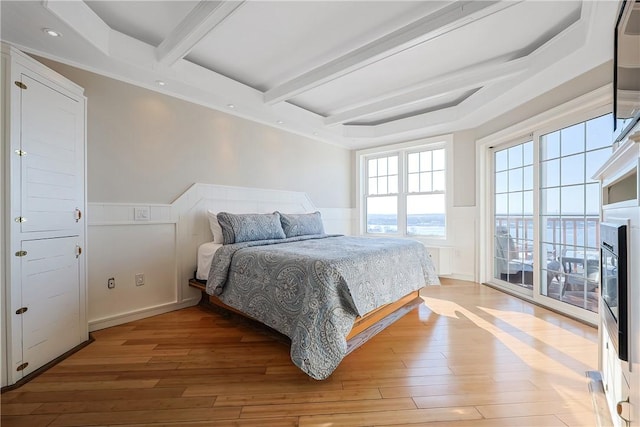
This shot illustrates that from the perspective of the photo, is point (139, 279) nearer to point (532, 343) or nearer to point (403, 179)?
point (532, 343)

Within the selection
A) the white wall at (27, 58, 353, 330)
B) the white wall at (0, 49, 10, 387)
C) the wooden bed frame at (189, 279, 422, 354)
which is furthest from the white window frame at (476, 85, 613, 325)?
the white wall at (0, 49, 10, 387)

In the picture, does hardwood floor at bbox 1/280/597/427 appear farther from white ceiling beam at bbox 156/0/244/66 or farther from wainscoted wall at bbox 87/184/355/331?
white ceiling beam at bbox 156/0/244/66

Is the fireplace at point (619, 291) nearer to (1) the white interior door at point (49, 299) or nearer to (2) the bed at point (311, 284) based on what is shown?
(2) the bed at point (311, 284)

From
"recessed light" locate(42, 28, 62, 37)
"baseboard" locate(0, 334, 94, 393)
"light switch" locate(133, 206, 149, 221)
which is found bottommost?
"baseboard" locate(0, 334, 94, 393)

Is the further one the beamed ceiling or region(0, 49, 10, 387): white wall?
the beamed ceiling

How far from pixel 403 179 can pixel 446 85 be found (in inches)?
79.1

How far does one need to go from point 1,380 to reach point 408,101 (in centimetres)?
409

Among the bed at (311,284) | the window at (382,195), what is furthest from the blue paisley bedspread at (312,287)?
the window at (382,195)

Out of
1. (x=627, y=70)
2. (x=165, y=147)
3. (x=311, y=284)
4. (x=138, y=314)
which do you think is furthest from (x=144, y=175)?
(x=627, y=70)

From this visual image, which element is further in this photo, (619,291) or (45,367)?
(45,367)

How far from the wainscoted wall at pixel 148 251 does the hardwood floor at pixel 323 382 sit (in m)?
0.27

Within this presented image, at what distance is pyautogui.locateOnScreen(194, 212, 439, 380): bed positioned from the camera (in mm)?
1647

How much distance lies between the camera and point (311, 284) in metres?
1.76

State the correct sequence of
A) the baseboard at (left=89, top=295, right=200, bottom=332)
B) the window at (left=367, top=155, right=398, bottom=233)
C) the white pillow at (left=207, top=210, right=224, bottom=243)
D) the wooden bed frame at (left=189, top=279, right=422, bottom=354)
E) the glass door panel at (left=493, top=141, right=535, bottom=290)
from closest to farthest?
the wooden bed frame at (left=189, top=279, right=422, bottom=354)
the baseboard at (left=89, top=295, right=200, bottom=332)
the white pillow at (left=207, top=210, right=224, bottom=243)
the glass door panel at (left=493, top=141, right=535, bottom=290)
the window at (left=367, top=155, right=398, bottom=233)
